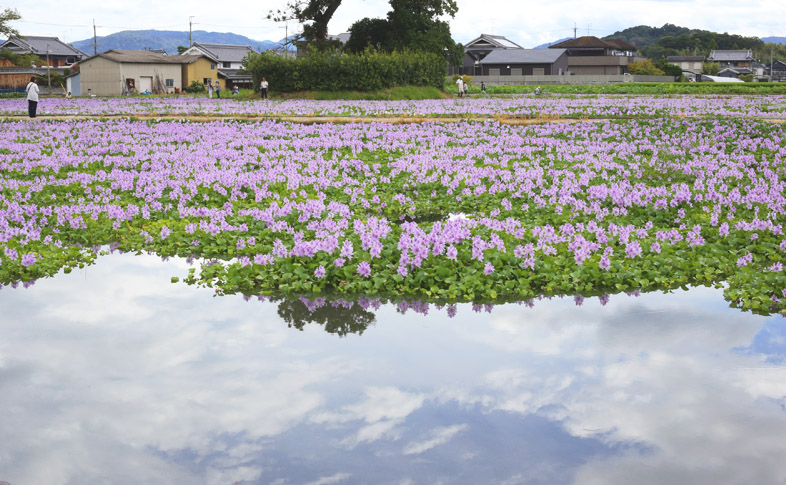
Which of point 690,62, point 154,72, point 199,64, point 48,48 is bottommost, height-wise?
point 154,72

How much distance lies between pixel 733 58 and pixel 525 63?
7683 centimetres

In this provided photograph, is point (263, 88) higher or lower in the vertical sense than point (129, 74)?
lower

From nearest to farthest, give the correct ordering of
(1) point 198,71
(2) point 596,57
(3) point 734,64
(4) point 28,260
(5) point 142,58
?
1. (4) point 28,260
2. (5) point 142,58
3. (1) point 198,71
4. (2) point 596,57
5. (3) point 734,64

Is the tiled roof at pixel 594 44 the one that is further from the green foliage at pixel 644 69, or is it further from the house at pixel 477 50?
the house at pixel 477 50

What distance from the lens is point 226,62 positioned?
108 m

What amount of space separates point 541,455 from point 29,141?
73.5 feet

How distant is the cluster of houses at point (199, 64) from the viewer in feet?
271

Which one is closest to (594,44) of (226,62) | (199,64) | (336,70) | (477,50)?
(477,50)

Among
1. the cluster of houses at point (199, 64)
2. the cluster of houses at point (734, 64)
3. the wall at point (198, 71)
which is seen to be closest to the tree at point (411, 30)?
the cluster of houses at point (199, 64)

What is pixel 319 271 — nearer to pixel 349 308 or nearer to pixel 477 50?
pixel 349 308

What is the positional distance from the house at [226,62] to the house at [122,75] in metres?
12.1

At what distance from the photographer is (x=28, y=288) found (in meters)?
9.06

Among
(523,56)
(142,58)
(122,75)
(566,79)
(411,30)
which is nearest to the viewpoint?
(411,30)

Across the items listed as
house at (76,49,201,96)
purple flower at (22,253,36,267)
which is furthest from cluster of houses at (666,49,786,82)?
purple flower at (22,253,36,267)
